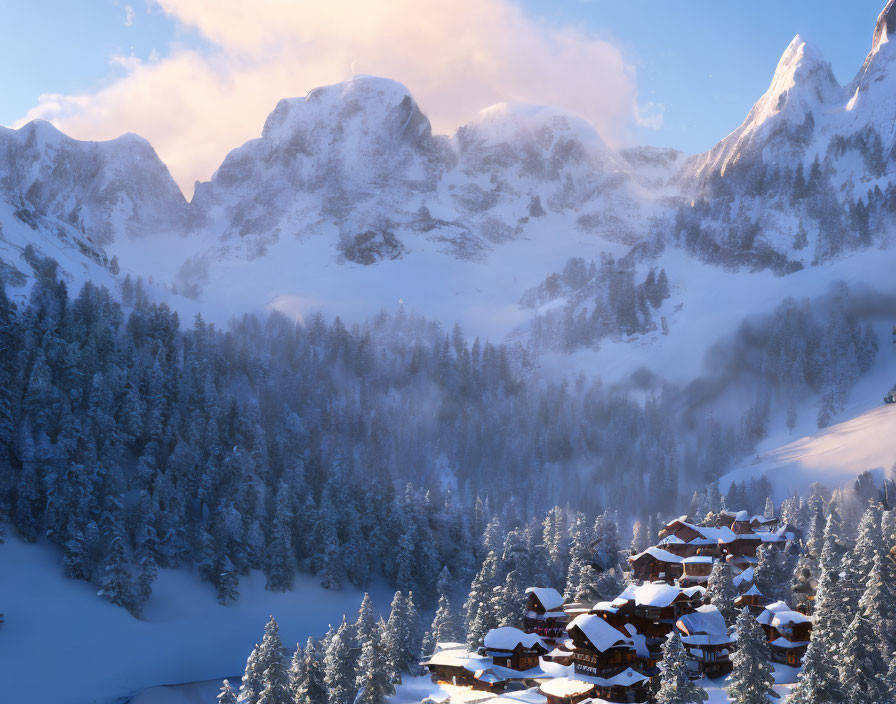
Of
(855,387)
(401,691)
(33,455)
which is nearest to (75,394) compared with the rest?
(33,455)

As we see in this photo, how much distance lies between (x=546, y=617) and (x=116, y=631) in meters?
41.0

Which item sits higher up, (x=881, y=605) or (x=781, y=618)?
(x=881, y=605)

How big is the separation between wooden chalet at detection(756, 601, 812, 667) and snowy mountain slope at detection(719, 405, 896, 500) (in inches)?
3068

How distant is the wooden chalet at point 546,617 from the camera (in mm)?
70438

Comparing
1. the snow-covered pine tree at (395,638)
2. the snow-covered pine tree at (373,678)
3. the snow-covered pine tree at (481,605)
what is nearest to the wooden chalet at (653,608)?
the snow-covered pine tree at (481,605)

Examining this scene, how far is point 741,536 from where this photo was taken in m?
83.7

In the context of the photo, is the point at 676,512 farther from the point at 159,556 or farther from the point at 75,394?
the point at 75,394

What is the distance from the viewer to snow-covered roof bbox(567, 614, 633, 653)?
54.7 m

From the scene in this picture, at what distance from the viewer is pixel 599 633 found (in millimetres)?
55531

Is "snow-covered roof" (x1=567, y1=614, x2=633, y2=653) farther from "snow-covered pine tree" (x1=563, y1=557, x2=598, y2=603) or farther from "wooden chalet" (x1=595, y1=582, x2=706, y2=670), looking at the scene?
"snow-covered pine tree" (x1=563, y1=557, x2=598, y2=603)

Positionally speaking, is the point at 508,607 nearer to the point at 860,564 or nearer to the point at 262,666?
the point at 262,666

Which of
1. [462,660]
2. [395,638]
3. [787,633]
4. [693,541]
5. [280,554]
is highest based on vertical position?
[280,554]

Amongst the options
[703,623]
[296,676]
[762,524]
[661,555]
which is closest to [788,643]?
[703,623]

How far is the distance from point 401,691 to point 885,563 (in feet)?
121
